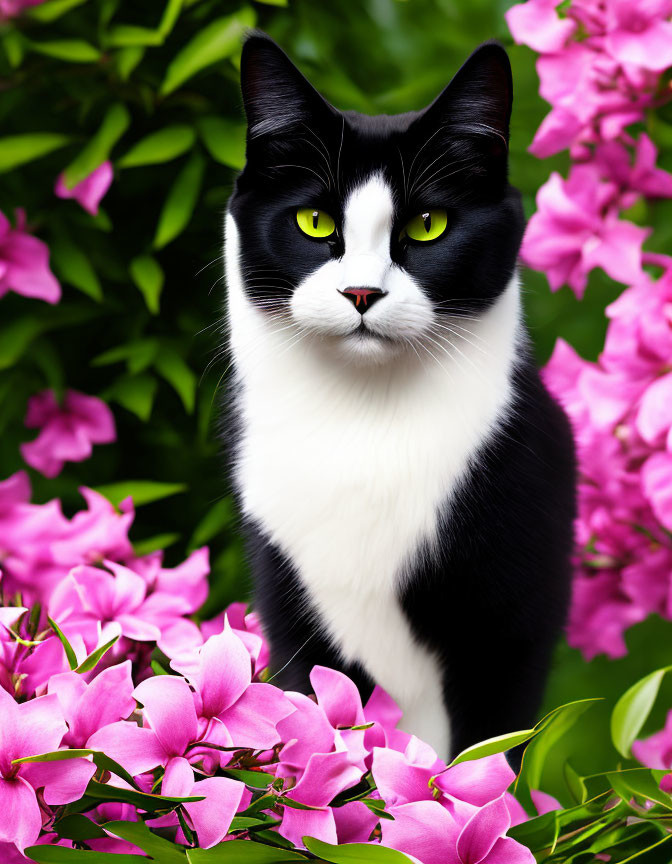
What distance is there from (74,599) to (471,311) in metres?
0.39

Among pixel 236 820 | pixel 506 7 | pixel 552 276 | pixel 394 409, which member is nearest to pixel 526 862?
pixel 236 820

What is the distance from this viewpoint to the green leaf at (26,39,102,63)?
1002 mm

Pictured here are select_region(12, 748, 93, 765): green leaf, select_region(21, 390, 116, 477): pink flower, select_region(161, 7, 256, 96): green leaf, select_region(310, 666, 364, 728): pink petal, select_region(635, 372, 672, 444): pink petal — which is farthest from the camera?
select_region(21, 390, 116, 477): pink flower

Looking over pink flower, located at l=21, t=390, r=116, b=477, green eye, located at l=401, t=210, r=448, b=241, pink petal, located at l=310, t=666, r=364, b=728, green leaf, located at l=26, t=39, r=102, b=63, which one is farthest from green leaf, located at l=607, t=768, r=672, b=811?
green leaf, located at l=26, t=39, r=102, b=63

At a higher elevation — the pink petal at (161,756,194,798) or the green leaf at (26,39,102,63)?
the green leaf at (26,39,102,63)

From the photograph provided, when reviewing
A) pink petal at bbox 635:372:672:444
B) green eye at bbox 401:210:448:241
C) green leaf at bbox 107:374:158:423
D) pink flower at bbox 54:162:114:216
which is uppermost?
green eye at bbox 401:210:448:241

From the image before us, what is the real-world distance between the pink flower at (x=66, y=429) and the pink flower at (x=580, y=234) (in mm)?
495

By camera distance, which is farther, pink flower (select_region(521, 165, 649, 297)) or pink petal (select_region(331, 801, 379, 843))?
pink flower (select_region(521, 165, 649, 297))

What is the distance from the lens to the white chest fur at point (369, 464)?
669 mm

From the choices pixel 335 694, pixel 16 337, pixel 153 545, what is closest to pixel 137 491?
pixel 153 545

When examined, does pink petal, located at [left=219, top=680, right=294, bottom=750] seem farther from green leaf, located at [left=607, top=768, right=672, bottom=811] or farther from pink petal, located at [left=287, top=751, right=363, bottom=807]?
green leaf, located at [left=607, top=768, right=672, bottom=811]

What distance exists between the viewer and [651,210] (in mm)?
960

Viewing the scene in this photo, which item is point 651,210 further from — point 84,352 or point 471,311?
point 84,352

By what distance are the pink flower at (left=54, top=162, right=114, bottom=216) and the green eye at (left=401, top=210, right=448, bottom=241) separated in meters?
0.44
